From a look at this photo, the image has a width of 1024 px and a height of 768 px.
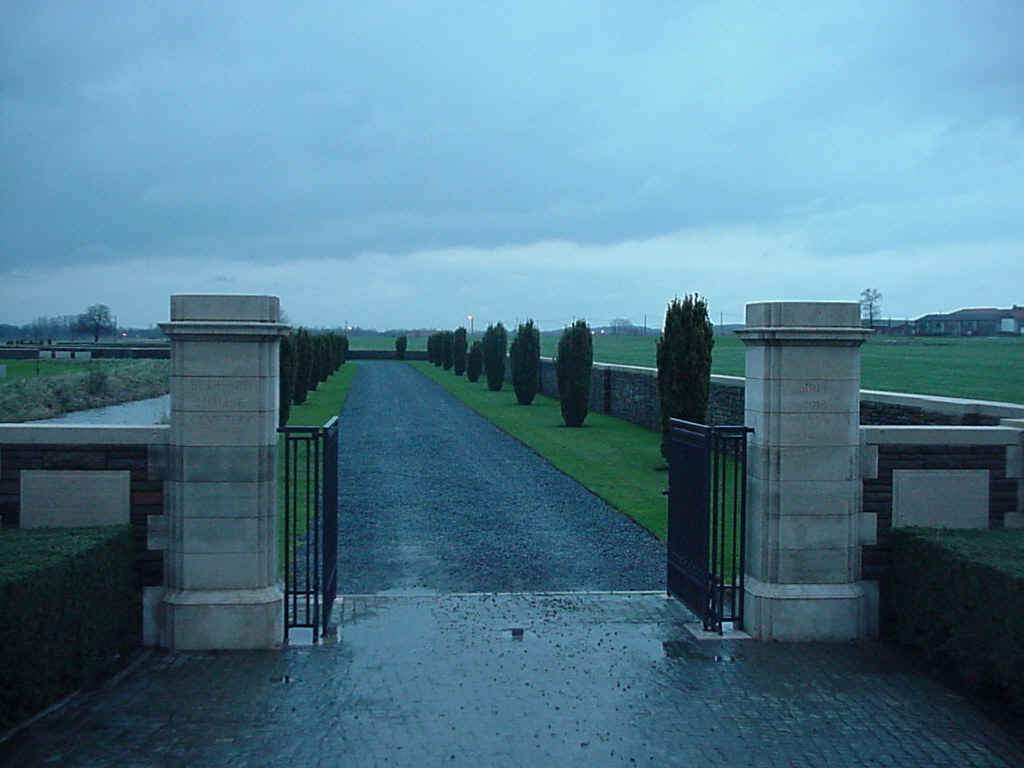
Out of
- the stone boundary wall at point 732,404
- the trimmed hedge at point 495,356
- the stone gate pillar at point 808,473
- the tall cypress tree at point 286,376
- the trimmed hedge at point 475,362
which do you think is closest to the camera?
the stone gate pillar at point 808,473

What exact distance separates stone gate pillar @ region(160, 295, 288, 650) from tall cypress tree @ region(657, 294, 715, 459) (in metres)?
12.4

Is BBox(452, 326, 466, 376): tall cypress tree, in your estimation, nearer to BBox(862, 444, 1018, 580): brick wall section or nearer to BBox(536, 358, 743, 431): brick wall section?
BBox(536, 358, 743, 431): brick wall section

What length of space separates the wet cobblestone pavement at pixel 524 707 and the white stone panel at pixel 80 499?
1.23 metres

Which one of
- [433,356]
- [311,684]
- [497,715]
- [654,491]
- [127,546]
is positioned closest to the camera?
[497,715]

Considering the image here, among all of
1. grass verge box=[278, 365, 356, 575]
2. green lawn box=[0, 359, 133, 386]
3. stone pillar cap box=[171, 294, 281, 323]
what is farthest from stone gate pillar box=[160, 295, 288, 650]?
green lawn box=[0, 359, 133, 386]

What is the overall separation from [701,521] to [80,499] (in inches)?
203

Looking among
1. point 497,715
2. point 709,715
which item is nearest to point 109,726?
point 497,715

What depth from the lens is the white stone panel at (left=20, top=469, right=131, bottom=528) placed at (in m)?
8.09

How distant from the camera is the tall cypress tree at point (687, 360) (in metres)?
19.6

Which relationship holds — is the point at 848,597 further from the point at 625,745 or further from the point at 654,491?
the point at 654,491

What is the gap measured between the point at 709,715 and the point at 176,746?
342 cm

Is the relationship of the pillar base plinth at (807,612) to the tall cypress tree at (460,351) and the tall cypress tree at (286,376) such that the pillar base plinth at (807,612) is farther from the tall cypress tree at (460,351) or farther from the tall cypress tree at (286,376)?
the tall cypress tree at (460,351)

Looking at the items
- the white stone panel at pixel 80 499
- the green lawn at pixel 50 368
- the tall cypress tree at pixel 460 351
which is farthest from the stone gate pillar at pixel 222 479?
the tall cypress tree at pixel 460 351

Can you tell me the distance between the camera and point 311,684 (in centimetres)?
731
